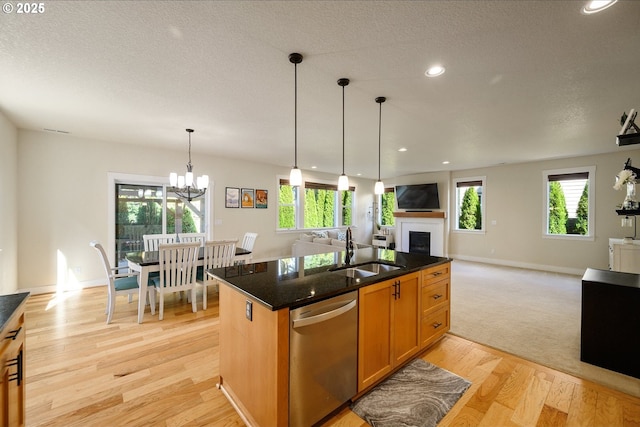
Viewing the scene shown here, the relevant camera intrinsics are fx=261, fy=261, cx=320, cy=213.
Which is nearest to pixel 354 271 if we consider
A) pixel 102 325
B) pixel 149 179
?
pixel 102 325

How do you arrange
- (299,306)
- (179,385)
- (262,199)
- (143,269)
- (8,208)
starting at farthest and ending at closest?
(262,199) → (8,208) → (143,269) → (179,385) → (299,306)

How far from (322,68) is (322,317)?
2001 millimetres

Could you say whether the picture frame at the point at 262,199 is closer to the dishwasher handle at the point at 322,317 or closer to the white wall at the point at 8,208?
the white wall at the point at 8,208

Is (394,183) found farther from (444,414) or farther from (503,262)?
(444,414)

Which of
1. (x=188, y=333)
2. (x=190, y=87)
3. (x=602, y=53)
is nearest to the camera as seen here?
(x=602, y=53)

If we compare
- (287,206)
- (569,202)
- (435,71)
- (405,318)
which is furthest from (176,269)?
(569,202)

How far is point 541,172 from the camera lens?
20.1 feet

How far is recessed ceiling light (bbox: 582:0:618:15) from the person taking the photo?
58.6 inches

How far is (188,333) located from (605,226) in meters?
7.77

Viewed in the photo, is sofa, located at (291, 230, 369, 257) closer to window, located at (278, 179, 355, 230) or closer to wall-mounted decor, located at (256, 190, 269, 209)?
window, located at (278, 179, 355, 230)

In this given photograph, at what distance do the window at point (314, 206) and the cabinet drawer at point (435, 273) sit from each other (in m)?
4.96

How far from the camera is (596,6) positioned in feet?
5.00

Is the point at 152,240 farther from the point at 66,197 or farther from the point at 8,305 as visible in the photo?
the point at 8,305

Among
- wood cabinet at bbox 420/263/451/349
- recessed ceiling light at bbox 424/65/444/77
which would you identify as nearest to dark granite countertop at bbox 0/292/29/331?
wood cabinet at bbox 420/263/451/349
